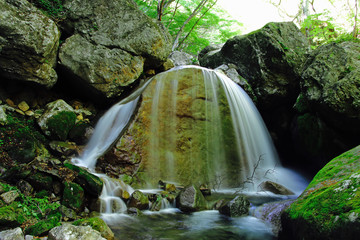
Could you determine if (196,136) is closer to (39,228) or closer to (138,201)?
(138,201)

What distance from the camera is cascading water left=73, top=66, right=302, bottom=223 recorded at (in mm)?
6684

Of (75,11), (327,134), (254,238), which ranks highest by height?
(75,11)

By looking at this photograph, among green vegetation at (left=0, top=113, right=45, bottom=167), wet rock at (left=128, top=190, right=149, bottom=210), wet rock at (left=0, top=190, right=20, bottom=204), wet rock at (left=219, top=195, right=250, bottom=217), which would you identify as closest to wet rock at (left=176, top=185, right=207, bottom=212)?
wet rock at (left=219, top=195, right=250, bottom=217)

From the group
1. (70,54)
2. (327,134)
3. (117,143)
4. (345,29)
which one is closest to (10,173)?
(117,143)

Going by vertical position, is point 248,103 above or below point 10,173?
above

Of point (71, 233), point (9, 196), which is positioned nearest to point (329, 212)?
point (71, 233)

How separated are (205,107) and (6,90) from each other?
5957 mm

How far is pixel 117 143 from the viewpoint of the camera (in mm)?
6223

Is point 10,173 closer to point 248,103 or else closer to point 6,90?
point 6,90

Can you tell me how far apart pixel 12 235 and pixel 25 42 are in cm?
484

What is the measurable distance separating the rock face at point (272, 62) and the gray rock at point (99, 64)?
5216 millimetres

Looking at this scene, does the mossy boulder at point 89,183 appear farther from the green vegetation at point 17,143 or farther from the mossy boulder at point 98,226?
the green vegetation at point 17,143

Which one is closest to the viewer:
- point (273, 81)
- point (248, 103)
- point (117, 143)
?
point (117, 143)

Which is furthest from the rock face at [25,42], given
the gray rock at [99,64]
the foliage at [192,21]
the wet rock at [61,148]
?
the foliage at [192,21]
